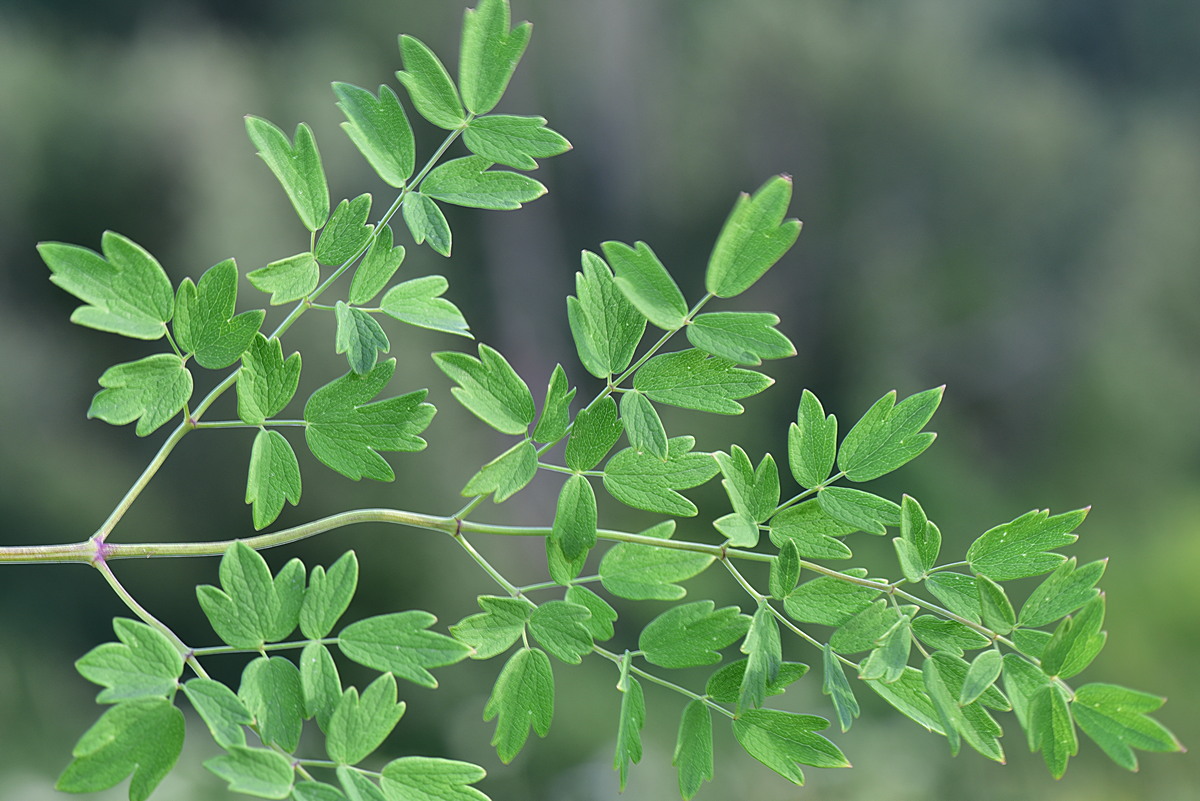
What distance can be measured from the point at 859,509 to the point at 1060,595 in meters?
0.07

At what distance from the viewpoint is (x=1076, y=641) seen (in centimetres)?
30

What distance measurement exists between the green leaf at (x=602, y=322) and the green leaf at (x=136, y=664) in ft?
0.52

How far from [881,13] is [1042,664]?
468 centimetres

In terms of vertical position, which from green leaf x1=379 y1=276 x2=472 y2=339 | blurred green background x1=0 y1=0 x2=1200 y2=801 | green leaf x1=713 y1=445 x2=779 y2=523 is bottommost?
blurred green background x1=0 y1=0 x2=1200 y2=801

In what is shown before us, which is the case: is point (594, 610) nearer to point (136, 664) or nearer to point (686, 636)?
point (686, 636)

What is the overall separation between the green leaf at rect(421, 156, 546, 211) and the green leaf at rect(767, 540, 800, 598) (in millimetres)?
154

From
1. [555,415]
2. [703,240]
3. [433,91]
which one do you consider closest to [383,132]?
[433,91]

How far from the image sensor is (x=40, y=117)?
3037 millimetres

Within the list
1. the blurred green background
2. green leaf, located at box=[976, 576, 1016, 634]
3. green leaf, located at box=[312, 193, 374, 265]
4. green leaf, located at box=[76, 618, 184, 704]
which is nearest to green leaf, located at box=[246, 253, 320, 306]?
green leaf, located at box=[312, 193, 374, 265]

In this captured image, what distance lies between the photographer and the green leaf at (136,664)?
0.28m

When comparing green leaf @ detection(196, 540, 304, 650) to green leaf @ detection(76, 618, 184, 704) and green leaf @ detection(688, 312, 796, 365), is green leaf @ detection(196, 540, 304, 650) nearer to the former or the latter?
green leaf @ detection(76, 618, 184, 704)

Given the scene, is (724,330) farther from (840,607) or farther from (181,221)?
(181,221)

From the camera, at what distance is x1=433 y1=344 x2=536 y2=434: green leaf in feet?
1.13

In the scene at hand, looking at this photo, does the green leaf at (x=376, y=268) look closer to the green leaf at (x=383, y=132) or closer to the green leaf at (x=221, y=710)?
the green leaf at (x=383, y=132)
